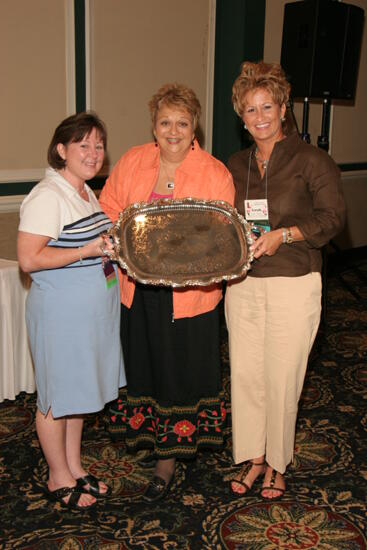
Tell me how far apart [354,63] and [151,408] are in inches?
135

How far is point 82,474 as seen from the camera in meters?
2.57

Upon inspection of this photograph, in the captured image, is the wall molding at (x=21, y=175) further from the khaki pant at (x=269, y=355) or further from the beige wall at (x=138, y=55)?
the khaki pant at (x=269, y=355)

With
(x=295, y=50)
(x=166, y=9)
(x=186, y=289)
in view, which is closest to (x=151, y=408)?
(x=186, y=289)

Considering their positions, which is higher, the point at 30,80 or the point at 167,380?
the point at 30,80

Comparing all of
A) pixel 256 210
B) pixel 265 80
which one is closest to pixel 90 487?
pixel 256 210

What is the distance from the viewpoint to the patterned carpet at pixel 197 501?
2.29 meters

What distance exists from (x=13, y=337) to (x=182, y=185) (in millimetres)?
1379

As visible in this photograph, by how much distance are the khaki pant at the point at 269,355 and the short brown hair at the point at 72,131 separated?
0.82 m

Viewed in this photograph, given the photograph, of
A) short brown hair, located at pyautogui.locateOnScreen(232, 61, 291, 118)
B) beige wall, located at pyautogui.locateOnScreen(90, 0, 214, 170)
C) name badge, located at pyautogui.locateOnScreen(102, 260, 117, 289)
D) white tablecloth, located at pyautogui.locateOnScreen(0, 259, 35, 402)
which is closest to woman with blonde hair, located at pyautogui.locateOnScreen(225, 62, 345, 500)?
short brown hair, located at pyautogui.locateOnScreen(232, 61, 291, 118)

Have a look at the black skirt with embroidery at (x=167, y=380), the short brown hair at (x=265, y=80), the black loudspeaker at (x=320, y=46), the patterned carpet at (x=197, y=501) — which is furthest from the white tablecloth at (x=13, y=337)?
the black loudspeaker at (x=320, y=46)

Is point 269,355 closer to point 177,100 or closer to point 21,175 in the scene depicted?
point 177,100

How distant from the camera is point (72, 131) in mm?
2217

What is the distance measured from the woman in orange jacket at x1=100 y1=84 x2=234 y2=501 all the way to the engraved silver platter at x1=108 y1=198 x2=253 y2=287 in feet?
0.30

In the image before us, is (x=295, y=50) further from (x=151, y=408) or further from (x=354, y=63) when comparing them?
(x=151, y=408)
